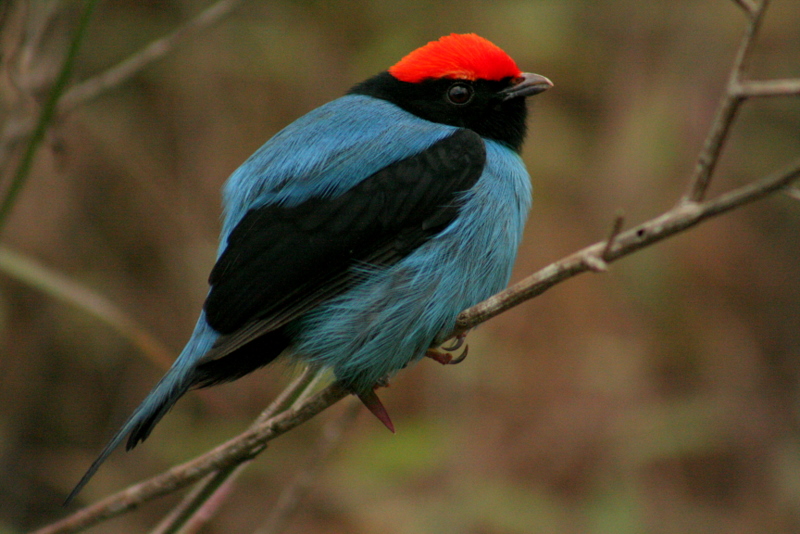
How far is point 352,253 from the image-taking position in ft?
9.28

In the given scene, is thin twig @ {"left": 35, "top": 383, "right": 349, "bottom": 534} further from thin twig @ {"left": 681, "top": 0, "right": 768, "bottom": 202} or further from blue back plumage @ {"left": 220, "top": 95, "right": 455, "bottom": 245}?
thin twig @ {"left": 681, "top": 0, "right": 768, "bottom": 202}

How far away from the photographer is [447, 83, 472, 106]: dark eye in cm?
337

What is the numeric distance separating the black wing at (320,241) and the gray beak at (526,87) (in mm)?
532

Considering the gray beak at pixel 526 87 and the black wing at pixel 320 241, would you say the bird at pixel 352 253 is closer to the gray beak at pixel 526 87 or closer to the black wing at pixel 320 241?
the black wing at pixel 320 241

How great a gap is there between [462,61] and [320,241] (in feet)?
3.50

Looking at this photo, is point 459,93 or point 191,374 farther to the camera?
point 459,93

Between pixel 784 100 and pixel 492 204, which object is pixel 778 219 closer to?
pixel 784 100

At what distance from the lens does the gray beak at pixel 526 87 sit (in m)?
3.41

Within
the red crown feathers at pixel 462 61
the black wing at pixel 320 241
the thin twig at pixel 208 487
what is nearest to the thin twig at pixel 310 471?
the thin twig at pixel 208 487

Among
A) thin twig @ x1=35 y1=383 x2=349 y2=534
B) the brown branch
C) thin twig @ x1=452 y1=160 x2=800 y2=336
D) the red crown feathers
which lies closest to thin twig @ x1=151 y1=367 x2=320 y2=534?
thin twig @ x1=35 y1=383 x2=349 y2=534

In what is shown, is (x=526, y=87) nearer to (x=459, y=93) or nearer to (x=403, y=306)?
(x=459, y=93)

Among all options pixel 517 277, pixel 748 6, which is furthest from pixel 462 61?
pixel 517 277

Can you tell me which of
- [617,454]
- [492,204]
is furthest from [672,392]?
[492,204]

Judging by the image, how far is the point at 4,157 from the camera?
129 inches
